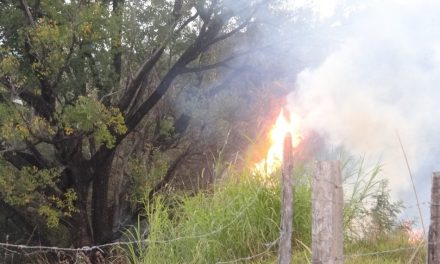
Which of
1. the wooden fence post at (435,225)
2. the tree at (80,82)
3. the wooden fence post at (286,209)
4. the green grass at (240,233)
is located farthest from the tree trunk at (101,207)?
the wooden fence post at (435,225)

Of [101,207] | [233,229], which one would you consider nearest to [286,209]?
[233,229]

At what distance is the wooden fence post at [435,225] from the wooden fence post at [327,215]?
25.1 inches

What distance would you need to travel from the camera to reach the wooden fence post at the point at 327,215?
10.0 feet

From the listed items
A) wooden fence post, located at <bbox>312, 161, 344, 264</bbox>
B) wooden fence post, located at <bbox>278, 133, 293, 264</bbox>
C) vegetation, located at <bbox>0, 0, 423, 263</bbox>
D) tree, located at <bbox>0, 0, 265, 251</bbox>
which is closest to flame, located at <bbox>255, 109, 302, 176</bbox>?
vegetation, located at <bbox>0, 0, 423, 263</bbox>

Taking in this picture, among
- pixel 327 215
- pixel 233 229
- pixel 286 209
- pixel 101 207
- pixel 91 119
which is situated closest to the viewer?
pixel 327 215

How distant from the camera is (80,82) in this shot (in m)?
11.5

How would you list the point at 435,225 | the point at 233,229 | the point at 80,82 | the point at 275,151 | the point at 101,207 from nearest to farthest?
1. the point at 435,225
2. the point at 233,229
3. the point at 275,151
4. the point at 80,82
5. the point at 101,207

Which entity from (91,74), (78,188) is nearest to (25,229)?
(78,188)

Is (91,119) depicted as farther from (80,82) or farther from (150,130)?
(150,130)

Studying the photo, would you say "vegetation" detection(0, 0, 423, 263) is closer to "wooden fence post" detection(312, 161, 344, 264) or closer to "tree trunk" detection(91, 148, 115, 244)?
"tree trunk" detection(91, 148, 115, 244)

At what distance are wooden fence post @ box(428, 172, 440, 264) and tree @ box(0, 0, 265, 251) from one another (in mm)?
7337

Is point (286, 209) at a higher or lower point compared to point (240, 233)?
higher

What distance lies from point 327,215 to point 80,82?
924cm

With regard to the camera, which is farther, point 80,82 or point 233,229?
point 80,82
